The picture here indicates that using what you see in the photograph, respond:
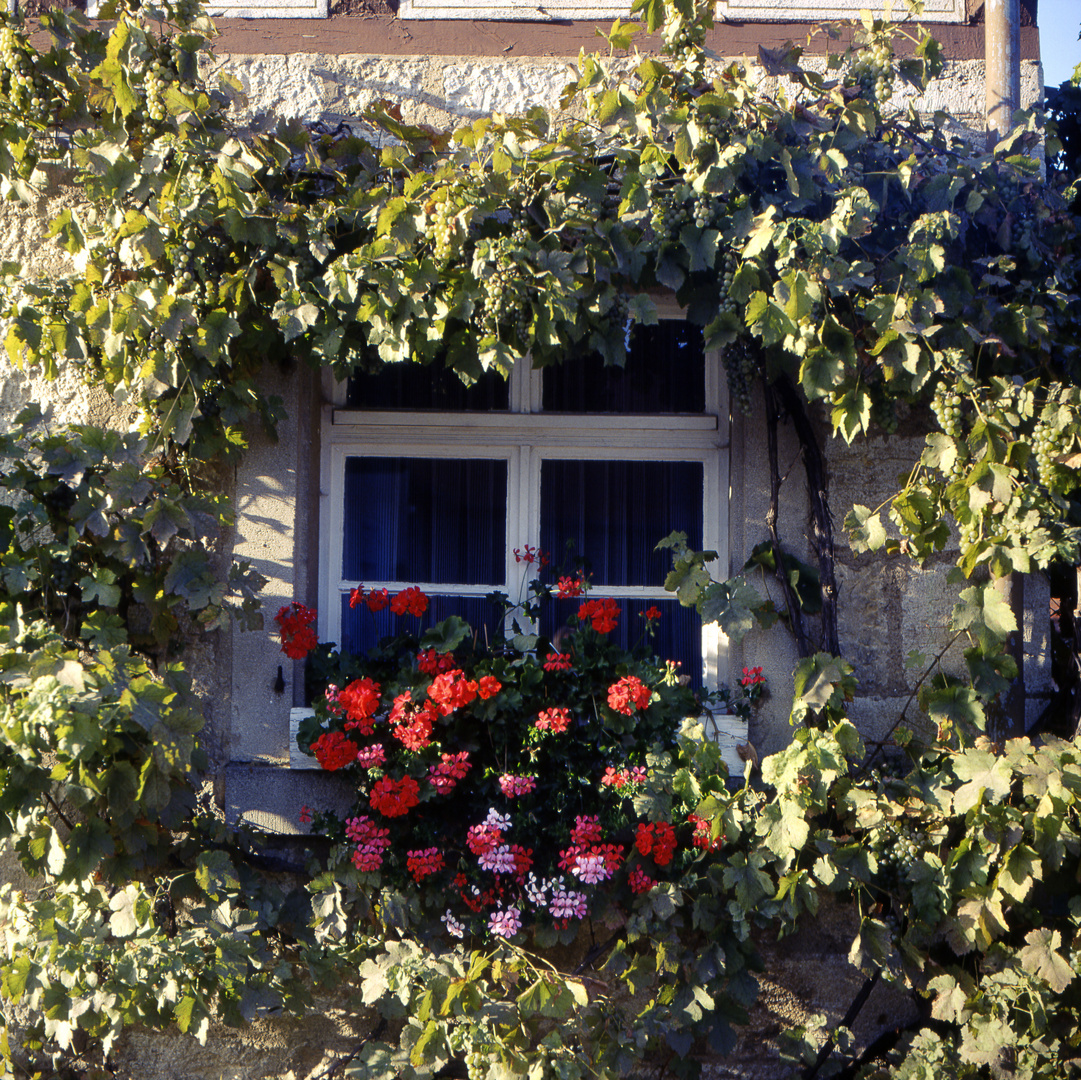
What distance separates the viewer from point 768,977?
2.77 meters

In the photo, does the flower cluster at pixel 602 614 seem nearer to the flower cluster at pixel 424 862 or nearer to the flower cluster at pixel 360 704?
the flower cluster at pixel 360 704

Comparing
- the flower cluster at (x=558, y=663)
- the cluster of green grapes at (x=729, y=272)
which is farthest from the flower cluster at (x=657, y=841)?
the cluster of green grapes at (x=729, y=272)

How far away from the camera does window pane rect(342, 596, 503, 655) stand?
2980 millimetres

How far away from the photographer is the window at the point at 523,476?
302 cm

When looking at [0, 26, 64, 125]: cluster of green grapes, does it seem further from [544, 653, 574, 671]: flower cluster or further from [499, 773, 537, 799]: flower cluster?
[499, 773, 537, 799]: flower cluster

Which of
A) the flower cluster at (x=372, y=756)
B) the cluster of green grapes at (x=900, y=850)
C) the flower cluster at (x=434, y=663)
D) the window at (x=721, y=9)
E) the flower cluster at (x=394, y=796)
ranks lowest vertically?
the cluster of green grapes at (x=900, y=850)

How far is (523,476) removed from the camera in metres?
3.04

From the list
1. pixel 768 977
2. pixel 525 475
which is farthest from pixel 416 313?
pixel 768 977

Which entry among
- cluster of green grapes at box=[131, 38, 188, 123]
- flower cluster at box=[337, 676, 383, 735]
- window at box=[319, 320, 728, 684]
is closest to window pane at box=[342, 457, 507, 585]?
window at box=[319, 320, 728, 684]

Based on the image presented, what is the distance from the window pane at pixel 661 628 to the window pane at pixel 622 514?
76mm

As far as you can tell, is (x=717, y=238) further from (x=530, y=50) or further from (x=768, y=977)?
(x=768, y=977)

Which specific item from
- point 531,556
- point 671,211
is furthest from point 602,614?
point 671,211

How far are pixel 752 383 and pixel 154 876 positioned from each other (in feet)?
6.89

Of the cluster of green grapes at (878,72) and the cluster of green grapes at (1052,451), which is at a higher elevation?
the cluster of green grapes at (878,72)
